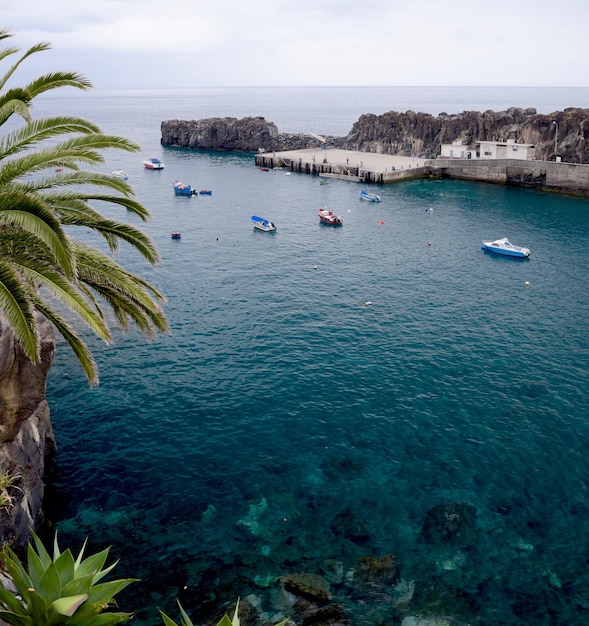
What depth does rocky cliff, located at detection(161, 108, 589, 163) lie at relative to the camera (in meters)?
111

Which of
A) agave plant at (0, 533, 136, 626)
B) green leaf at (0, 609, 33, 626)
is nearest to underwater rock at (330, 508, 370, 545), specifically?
agave plant at (0, 533, 136, 626)

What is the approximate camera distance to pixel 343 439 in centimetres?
3366

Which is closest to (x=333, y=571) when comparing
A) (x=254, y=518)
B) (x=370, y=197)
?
(x=254, y=518)

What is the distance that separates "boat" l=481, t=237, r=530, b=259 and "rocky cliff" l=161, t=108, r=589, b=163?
5186cm

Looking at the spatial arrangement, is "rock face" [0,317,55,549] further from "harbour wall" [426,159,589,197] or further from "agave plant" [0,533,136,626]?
"harbour wall" [426,159,589,197]

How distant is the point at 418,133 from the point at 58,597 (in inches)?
5490

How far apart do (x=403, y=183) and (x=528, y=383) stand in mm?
85284

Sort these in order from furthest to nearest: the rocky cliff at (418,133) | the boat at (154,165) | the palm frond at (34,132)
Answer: the boat at (154,165) → the rocky cliff at (418,133) → the palm frond at (34,132)

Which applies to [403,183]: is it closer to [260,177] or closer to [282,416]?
[260,177]

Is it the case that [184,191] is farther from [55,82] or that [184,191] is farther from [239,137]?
[55,82]

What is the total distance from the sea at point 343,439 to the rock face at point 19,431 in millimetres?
2617

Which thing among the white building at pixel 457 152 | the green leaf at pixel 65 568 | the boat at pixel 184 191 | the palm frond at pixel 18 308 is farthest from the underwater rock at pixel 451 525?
the white building at pixel 457 152

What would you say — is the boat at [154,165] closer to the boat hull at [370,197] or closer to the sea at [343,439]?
the boat hull at [370,197]

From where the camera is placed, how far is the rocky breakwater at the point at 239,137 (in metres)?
164
